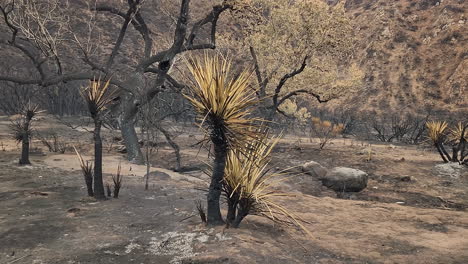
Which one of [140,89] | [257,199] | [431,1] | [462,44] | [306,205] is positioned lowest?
[306,205]

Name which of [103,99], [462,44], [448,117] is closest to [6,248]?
[103,99]

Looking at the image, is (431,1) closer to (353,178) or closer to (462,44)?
(462,44)

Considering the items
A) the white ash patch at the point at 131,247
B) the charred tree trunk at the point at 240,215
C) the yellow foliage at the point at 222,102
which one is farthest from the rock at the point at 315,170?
the white ash patch at the point at 131,247

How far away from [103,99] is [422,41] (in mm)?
44509

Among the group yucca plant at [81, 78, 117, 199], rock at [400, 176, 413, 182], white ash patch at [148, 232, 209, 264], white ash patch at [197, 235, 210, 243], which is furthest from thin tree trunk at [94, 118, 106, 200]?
rock at [400, 176, 413, 182]

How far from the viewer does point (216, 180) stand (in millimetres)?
4473

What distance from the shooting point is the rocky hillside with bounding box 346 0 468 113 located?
116ft

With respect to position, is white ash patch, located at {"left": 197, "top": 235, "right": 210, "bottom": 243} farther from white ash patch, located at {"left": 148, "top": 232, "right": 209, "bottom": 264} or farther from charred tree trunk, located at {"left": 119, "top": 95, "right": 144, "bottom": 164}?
charred tree trunk, located at {"left": 119, "top": 95, "right": 144, "bottom": 164}

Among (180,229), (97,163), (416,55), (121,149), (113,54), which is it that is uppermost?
(416,55)

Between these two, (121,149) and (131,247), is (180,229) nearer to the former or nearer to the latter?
(131,247)

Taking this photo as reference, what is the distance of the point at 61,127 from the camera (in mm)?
20750

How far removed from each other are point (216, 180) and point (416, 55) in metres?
42.7

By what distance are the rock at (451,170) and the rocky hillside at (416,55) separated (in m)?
24.2

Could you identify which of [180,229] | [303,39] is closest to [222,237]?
[180,229]
